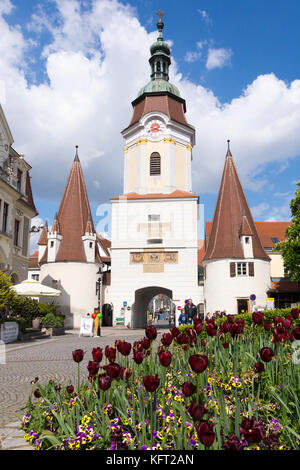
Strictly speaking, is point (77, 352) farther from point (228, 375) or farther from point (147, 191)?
point (147, 191)

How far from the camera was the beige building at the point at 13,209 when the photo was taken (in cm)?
2472

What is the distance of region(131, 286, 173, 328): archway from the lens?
35.8 metres

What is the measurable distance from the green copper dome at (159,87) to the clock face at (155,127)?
3.80 meters

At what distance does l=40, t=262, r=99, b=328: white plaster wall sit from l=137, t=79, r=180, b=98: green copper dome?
63.5 ft

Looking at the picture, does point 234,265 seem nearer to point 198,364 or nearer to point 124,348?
point 124,348

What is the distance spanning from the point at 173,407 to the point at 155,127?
3708cm

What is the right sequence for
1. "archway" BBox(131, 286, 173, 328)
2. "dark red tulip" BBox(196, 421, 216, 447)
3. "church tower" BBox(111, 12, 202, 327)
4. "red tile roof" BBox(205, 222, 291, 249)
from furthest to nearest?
"red tile roof" BBox(205, 222, 291, 249)
"archway" BBox(131, 286, 173, 328)
"church tower" BBox(111, 12, 202, 327)
"dark red tulip" BBox(196, 421, 216, 447)

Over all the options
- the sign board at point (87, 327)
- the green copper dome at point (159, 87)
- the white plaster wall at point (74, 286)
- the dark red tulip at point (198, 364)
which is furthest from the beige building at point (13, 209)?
the dark red tulip at point (198, 364)

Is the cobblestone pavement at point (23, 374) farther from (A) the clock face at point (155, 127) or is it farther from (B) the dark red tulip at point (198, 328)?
(A) the clock face at point (155, 127)

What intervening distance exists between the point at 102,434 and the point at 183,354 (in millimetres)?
1995

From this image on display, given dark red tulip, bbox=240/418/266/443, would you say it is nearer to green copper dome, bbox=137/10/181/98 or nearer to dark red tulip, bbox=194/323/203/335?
dark red tulip, bbox=194/323/203/335

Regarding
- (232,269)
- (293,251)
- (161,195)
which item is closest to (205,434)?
(293,251)

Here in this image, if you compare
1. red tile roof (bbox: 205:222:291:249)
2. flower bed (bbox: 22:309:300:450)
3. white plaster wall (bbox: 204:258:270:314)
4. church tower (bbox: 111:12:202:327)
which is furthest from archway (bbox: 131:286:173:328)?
flower bed (bbox: 22:309:300:450)

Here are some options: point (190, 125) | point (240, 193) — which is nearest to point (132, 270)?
point (240, 193)
